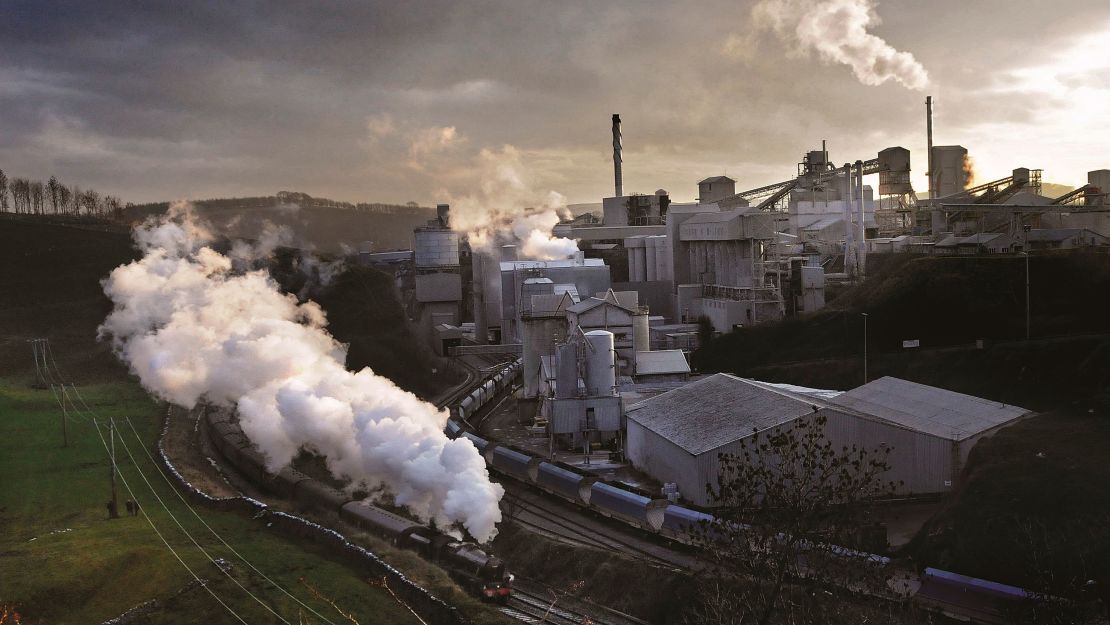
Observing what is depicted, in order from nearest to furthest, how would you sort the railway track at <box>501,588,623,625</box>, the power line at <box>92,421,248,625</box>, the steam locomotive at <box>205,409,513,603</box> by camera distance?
the railway track at <box>501,588,623,625</box>, the power line at <box>92,421,248,625</box>, the steam locomotive at <box>205,409,513,603</box>

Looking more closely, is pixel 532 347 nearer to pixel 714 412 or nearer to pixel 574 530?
pixel 714 412

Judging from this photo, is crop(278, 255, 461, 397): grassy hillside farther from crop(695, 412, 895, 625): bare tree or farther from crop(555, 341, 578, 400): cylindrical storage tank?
crop(695, 412, 895, 625): bare tree

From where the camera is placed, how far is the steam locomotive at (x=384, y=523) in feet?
86.5

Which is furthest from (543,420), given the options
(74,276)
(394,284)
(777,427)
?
(74,276)

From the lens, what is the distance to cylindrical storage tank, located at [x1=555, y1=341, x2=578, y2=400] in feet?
151

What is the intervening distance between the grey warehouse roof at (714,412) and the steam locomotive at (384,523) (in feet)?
37.4

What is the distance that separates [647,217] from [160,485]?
271 ft

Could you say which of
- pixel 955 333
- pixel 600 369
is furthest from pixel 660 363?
pixel 955 333

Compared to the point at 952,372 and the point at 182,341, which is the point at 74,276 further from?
the point at 952,372

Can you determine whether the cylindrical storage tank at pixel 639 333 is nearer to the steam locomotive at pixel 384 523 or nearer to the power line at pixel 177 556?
the steam locomotive at pixel 384 523

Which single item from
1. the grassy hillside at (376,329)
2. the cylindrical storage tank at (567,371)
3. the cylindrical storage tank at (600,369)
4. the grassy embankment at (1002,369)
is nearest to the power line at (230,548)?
the grassy embankment at (1002,369)

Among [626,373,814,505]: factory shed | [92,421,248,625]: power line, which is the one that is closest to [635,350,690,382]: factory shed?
[626,373,814,505]: factory shed

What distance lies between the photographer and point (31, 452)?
43062mm

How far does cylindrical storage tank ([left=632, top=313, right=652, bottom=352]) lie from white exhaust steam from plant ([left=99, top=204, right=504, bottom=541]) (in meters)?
15.5
